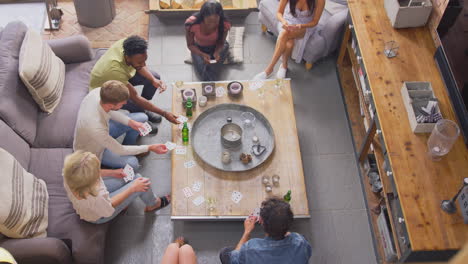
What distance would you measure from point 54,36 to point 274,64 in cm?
255

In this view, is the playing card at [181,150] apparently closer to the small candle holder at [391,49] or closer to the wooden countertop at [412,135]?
the wooden countertop at [412,135]

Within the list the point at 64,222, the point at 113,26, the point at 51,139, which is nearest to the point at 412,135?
the point at 64,222

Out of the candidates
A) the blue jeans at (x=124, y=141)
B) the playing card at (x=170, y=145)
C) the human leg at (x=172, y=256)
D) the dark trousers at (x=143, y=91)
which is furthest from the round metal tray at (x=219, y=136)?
the human leg at (x=172, y=256)

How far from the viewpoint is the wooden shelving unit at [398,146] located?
112 inches

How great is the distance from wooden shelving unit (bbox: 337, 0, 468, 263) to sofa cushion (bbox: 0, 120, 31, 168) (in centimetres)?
282

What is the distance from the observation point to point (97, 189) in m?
2.85

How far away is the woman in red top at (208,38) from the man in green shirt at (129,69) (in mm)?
580

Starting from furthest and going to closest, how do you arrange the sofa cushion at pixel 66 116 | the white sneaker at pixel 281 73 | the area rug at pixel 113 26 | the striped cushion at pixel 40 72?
the area rug at pixel 113 26
the white sneaker at pixel 281 73
the sofa cushion at pixel 66 116
the striped cushion at pixel 40 72

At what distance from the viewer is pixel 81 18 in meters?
5.01

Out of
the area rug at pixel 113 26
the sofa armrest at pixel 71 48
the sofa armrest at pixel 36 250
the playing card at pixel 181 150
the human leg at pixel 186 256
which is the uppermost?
the area rug at pixel 113 26

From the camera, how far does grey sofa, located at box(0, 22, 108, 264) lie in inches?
117

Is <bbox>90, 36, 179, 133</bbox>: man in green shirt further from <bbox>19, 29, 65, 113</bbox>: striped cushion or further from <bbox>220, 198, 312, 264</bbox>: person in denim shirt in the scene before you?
<bbox>220, 198, 312, 264</bbox>: person in denim shirt

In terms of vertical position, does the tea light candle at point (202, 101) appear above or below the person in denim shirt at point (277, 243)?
above

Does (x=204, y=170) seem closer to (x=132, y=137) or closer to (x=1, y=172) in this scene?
(x=132, y=137)
